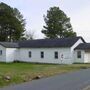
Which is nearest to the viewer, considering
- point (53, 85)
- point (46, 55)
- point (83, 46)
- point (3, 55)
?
point (53, 85)

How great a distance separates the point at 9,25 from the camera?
7600cm

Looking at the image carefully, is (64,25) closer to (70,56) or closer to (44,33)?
(44,33)

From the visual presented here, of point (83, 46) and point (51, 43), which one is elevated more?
point (51, 43)

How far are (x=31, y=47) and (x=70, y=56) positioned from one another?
29.0 ft

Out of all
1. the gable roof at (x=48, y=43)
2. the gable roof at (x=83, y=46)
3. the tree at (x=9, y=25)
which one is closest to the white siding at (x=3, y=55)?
the gable roof at (x=48, y=43)

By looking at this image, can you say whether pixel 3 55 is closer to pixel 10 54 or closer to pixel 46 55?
pixel 10 54

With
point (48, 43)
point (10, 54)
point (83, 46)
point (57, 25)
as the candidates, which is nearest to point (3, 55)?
point (10, 54)

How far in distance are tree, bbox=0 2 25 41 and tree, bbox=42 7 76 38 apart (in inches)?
406

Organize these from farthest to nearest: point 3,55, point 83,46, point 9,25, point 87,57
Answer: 1. point 9,25
2. point 3,55
3. point 87,57
4. point 83,46

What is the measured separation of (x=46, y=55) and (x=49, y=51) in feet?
3.05

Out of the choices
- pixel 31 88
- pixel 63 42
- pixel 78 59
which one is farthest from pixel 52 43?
pixel 31 88

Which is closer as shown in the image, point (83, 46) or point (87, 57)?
point (83, 46)

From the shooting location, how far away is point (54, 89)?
15875mm

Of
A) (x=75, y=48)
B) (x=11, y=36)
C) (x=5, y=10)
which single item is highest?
(x=5, y=10)
